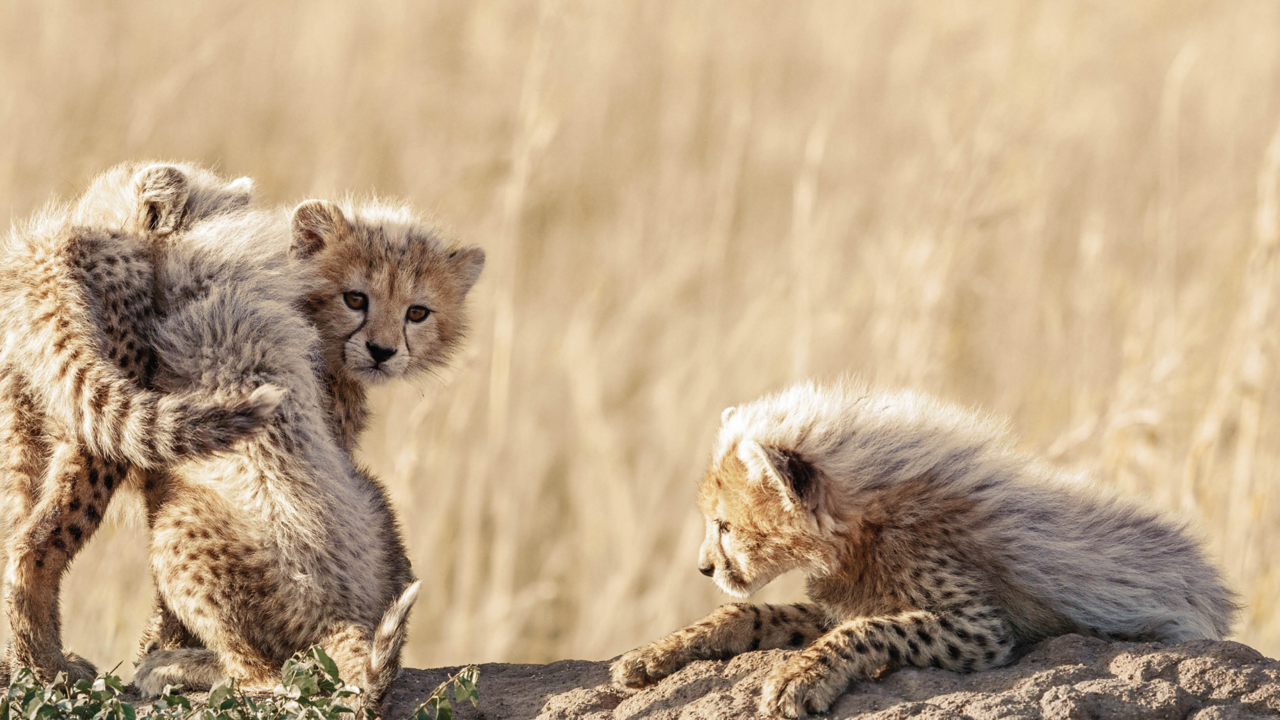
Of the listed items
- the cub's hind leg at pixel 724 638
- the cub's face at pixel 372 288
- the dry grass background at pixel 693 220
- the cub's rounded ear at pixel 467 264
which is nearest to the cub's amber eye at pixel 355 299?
the cub's face at pixel 372 288

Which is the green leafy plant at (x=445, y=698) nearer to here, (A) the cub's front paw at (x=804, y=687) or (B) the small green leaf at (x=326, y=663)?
(B) the small green leaf at (x=326, y=663)

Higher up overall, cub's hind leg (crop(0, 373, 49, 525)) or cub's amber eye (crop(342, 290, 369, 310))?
cub's amber eye (crop(342, 290, 369, 310))

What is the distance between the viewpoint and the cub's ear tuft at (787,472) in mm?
2600

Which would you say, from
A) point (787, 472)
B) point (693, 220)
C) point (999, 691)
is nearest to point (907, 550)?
point (787, 472)

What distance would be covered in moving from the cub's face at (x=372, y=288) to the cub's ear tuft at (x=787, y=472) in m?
0.98

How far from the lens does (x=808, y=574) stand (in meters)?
2.75

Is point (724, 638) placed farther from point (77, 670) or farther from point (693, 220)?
point (693, 220)

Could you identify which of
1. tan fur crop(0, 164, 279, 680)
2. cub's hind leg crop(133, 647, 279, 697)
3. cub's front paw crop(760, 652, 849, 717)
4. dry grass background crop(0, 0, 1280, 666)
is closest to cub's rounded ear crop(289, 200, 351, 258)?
tan fur crop(0, 164, 279, 680)

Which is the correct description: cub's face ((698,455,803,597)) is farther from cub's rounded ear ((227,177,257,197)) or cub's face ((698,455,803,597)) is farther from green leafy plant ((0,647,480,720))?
cub's rounded ear ((227,177,257,197))

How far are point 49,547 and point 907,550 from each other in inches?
65.8

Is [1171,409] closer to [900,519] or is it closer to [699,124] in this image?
[900,519]

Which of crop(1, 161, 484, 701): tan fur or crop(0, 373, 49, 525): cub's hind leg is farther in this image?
crop(0, 373, 49, 525): cub's hind leg

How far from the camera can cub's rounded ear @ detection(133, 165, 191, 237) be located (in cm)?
276

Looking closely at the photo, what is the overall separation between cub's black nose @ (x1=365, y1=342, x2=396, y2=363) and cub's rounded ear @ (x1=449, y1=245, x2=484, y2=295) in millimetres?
498
